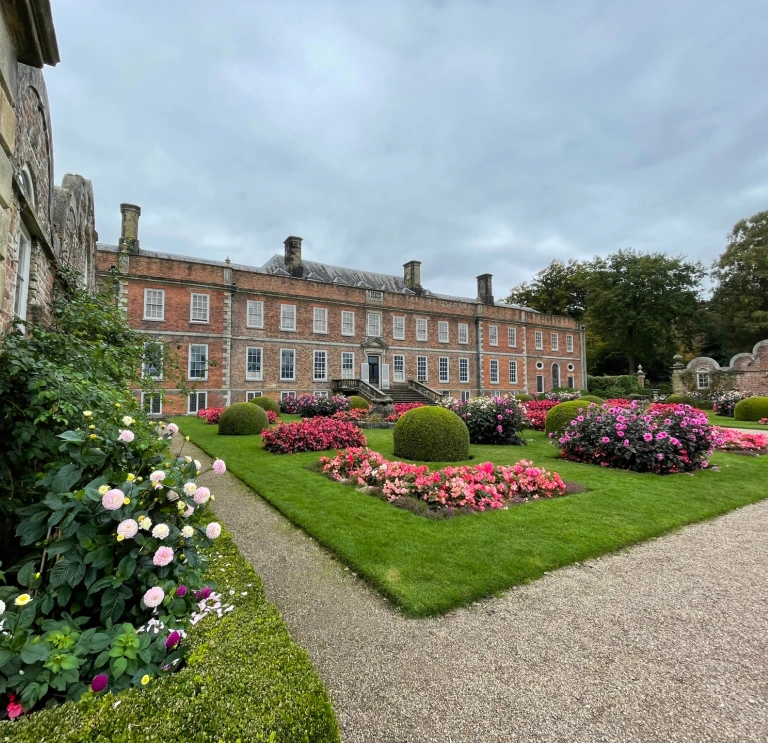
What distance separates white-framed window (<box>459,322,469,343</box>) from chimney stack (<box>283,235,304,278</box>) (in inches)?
505

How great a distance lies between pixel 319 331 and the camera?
25891 millimetres

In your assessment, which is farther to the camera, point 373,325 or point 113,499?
point 373,325

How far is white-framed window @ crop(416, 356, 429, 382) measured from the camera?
2929 cm

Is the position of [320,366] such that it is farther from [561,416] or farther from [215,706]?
[215,706]

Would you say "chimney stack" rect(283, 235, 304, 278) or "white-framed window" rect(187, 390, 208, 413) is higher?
"chimney stack" rect(283, 235, 304, 278)

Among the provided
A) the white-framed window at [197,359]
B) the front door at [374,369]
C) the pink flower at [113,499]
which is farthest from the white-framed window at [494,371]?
the pink flower at [113,499]

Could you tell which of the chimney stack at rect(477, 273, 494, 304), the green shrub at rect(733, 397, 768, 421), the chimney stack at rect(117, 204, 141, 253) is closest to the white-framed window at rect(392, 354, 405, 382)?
the chimney stack at rect(477, 273, 494, 304)

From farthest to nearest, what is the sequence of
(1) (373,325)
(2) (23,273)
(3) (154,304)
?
(1) (373,325), (3) (154,304), (2) (23,273)

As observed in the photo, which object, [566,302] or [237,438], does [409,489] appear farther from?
[566,302]

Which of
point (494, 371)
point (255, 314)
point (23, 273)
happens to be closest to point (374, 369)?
point (255, 314)

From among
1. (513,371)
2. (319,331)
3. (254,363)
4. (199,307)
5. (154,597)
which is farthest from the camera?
(513,371)

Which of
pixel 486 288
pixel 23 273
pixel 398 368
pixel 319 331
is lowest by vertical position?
pixel 23 273

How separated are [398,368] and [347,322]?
16.1 feet

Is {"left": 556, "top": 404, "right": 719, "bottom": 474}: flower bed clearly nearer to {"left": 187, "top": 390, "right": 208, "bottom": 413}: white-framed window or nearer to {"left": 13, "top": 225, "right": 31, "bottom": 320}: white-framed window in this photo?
{"left": 13, "top": 225, "right": 31, "bottom": 320}: white-framed window
